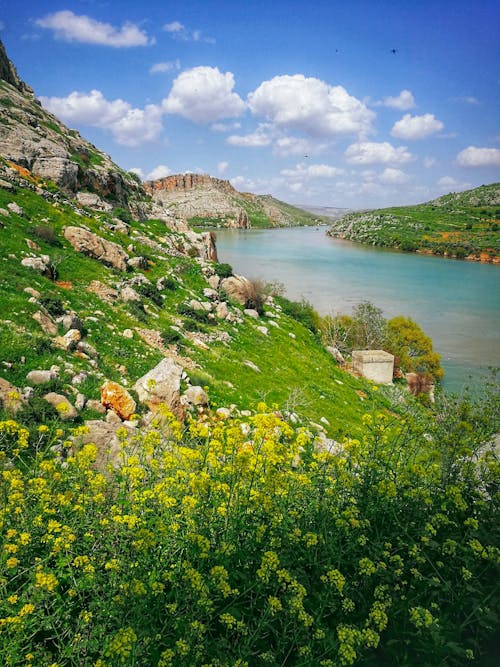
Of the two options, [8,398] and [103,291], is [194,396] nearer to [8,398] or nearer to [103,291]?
[8,398]

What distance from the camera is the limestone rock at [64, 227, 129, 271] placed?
19.3 meters

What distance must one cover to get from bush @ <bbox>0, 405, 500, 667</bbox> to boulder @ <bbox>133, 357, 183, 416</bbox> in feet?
15.5

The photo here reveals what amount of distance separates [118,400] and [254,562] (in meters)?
6.48

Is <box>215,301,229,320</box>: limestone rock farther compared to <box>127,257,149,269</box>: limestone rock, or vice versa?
<box>215,301,229,320</box>: limestone rock

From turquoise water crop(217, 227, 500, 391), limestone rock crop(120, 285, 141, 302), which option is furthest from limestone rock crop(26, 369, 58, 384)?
turquoise water crop(217, 227, 500, 391)

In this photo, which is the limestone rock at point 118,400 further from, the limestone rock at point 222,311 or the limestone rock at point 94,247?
the limestone rock at point 222,311

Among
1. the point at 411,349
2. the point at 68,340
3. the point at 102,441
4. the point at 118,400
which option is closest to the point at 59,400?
the point at 118,400

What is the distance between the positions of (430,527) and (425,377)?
111 ft

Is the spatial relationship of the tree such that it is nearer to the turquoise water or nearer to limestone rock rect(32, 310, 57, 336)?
the turquoise water

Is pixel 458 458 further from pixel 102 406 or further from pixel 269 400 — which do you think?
pixel 269 400

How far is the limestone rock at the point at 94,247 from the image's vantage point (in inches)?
760

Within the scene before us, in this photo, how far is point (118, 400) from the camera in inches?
355

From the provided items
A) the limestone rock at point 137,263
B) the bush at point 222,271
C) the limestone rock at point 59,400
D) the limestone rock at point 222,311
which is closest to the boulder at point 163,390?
the limestone rock at point 59,400

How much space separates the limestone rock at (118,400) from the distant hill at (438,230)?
126 meters
